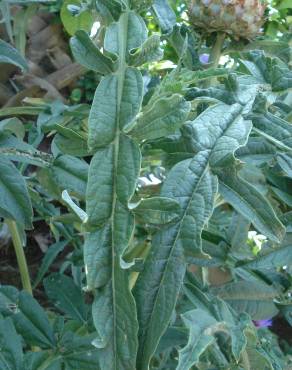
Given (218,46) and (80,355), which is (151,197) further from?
(218,46)

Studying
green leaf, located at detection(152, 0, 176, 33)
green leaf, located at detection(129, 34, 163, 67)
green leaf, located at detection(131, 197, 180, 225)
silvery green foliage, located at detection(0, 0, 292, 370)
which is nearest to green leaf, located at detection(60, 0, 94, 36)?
green leaf, located at detection(152, 0, 176, 33)

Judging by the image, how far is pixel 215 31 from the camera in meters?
0.91

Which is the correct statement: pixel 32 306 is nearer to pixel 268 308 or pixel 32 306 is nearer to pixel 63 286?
pixel 63 286

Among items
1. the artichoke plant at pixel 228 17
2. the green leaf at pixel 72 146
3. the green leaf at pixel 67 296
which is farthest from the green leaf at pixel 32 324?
the artichoke plant at pixel 228 17

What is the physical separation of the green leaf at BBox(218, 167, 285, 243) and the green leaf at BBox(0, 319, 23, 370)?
0.27 m

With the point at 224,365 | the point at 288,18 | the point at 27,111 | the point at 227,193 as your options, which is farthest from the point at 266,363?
the point at 288,18

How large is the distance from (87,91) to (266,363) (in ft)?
5.79

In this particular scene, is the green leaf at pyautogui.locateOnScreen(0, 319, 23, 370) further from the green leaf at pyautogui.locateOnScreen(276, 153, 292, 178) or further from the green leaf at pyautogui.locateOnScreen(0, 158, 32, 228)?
the green leaf at pyautogui.locateOnScreen(276, 153, 292, 178)

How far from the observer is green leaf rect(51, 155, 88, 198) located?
27.6 inches

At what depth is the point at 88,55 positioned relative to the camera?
58cm

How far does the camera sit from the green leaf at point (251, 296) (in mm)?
837

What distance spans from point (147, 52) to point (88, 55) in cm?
5

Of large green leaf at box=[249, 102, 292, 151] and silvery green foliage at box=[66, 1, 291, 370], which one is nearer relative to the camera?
silvery green foliage at box=[66, 1, 291, 370]

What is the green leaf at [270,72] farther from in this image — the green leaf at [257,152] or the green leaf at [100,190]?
the green leaf at [100,190]
